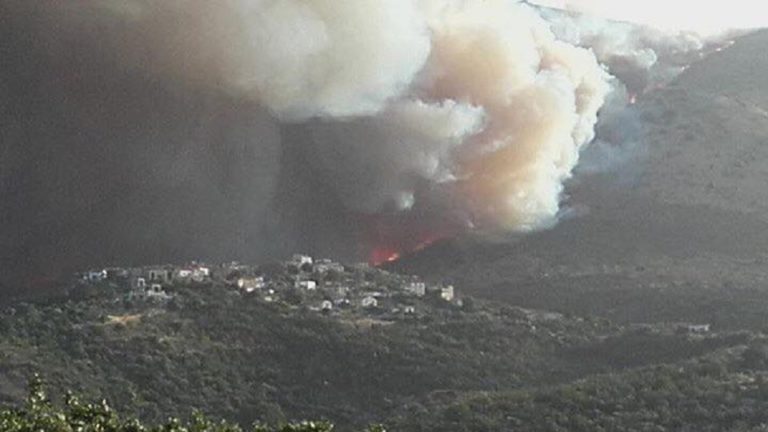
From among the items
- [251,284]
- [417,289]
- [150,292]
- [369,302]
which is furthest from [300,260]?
[150,292]

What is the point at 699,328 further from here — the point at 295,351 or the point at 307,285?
the point at 307,285

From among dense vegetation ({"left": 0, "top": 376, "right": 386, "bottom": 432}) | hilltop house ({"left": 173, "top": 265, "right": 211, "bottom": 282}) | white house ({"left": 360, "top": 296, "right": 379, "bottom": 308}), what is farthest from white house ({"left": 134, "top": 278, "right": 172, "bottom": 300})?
dense vegetation ({"left": 0, "top": 376, "right": 386, "bottom": 432})

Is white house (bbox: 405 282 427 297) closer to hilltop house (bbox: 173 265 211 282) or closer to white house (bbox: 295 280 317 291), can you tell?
white house (bbox: 295 280 317 291)

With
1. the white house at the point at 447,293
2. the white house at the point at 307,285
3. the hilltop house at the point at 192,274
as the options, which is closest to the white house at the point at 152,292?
the hilltop house at the point at 192,274

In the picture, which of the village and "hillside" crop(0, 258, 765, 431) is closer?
→ "hillside" crop(0, 258, 765, 431)

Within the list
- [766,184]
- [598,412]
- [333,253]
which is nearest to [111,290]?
[333,253]

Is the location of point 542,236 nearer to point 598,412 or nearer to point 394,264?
point 394,264

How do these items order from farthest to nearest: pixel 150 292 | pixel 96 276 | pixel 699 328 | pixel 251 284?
1. pixel 96 276
2. pixel 251 284
3. pixel 150 292
4. pixel 699 328
